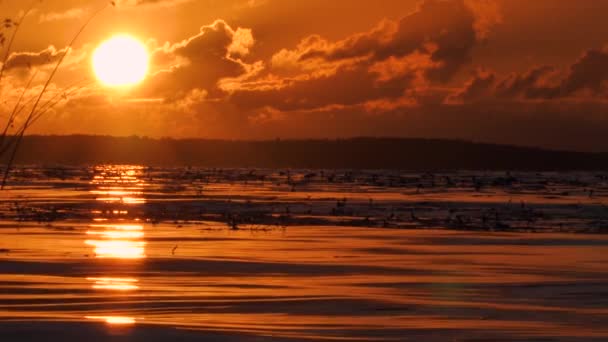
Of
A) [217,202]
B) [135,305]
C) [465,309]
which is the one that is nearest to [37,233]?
[135,305]

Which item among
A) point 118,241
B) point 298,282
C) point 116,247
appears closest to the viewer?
point 298,282

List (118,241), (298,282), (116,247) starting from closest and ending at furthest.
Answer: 1. (298,282)
2. (116,247)
3. (118,241)

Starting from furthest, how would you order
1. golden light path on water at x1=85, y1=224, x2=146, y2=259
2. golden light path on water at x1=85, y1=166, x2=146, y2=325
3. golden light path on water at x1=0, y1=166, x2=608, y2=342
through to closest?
1. golden light path on water at x1=85, y1=224, x2=146, y2=259
2. golden light path on water at x1=85, y1=166, x2=146, y2=325
3. golden light path on water at x1=0, y1=166, x2=608, y2=342

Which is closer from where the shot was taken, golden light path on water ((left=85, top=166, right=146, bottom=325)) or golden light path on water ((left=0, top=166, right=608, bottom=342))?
golden light path on water ((left=0, top=166, right=608, bottom=342))

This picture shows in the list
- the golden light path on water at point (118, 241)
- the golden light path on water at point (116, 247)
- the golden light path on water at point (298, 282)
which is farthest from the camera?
the golden light path on water at point (118, 241)

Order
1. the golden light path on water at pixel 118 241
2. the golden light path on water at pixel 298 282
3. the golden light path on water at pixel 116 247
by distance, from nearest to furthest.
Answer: the golden light path on water at pixel 298 282
the golden light path on water at pixel 116 247
the golden light path on water at pixel 118 241

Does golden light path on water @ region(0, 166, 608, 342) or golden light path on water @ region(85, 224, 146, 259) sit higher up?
golden light path on water @ region(85, 224, 146, 259)

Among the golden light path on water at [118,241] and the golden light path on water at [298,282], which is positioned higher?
the golden light path on water at [118,241]

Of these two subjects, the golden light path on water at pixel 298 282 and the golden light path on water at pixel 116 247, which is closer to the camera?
the golden light path on water at pixel 298 282

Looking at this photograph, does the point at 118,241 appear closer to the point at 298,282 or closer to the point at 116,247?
the point at 116,247

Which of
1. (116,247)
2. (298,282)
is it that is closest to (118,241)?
(116,247)

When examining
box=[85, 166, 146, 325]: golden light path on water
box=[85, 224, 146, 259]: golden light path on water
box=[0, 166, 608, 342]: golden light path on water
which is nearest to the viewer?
box=[0, 166, 608, 342]: golden light path on water

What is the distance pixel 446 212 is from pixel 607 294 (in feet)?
59.5

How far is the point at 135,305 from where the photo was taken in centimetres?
1245
